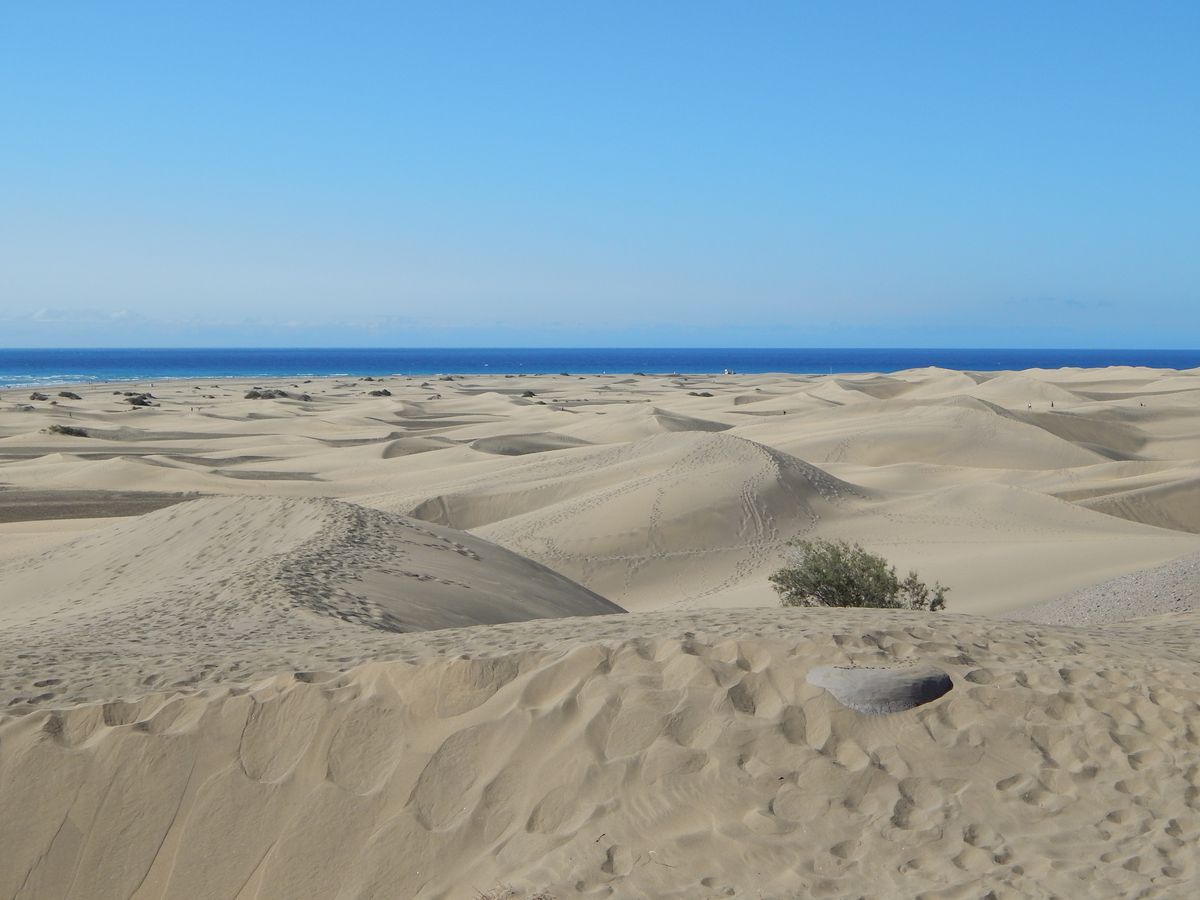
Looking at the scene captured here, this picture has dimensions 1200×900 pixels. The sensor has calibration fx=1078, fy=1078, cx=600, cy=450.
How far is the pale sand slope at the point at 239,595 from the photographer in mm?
7008

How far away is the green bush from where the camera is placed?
13.4 m

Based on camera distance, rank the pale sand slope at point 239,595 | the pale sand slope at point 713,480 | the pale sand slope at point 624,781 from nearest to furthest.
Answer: the pale sand slope at point 624,781, the pale sand slope at point 239,595, the pale sand slope at point 713,480

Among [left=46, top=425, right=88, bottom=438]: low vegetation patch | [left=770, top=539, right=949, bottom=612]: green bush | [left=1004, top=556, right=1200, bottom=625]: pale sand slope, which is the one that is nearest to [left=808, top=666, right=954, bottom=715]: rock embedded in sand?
[left=1004, top=556, right=1200, bottom=625]: pale sand slope

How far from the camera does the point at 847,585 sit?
44.5 ft

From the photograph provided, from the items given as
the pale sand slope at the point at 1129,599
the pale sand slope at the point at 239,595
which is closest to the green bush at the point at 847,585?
the pale sand slope at the point at 1129,599

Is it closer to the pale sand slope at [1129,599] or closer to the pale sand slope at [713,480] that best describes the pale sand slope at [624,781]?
the pale sand slope at [1129,599]

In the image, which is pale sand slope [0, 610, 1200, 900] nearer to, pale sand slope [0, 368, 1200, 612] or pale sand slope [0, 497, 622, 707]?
pale sand slope [0, 497, 622, 707]

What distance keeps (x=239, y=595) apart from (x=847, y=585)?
7362 mm

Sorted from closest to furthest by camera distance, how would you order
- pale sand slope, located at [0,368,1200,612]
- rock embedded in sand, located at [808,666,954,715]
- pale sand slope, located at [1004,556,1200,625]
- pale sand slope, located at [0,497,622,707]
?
rock embedded in sand, located at [808,666,954,715] → pale sand slope, located at [0,497,622,707] → pale sand slope, located at [1004,556,1200,625] → pale sand slope, located at [0,368,1200,612]

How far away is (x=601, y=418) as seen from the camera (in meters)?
42.6

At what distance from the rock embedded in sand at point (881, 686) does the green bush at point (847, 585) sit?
7468 mm

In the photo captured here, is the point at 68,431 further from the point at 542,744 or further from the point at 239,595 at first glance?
the point at 542,744

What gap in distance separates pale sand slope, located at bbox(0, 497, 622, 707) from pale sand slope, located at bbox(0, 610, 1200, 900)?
31.5 inches

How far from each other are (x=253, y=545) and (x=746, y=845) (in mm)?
9625
